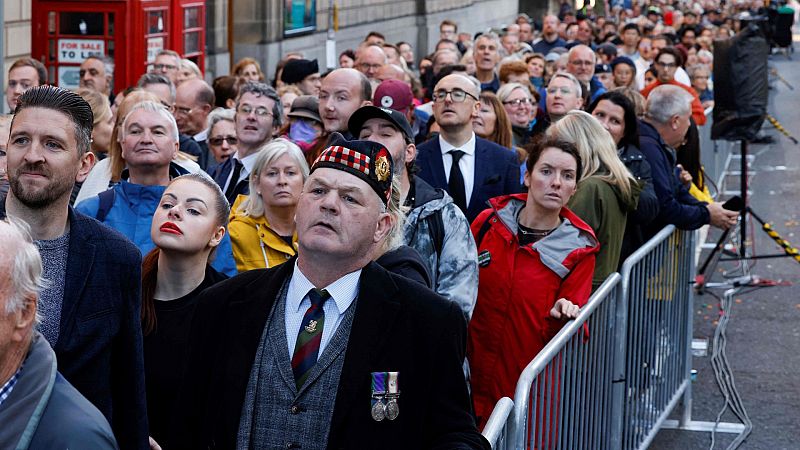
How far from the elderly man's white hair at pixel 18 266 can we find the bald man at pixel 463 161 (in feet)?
15.6

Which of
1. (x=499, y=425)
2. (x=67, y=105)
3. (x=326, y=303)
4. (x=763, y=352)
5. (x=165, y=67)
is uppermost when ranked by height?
(x=165, y=67)

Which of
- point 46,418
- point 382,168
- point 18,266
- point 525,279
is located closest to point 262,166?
point 525,279

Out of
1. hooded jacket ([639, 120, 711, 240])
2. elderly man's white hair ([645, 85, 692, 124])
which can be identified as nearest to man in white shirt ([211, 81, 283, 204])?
hooded jacket ([639, 120, 711, 240])

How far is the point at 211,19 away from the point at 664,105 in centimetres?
1420

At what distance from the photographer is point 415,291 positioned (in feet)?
12.5

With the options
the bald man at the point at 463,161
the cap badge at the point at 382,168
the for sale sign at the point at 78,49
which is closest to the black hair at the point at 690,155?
the bald man at the point at 463,161

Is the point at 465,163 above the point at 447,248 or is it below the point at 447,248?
above

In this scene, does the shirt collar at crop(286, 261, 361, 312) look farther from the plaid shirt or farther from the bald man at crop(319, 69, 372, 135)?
the bald man at crop(319, 69, 372, 135)

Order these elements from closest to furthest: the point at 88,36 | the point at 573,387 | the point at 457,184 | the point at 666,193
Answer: the point at 573,387 → the point at 457,184 → the point at 666,193 → the point at 88,36

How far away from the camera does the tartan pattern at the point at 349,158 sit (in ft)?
12.8

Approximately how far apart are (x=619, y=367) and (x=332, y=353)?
132 inches

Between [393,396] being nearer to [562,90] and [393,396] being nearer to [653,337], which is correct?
[653,337]

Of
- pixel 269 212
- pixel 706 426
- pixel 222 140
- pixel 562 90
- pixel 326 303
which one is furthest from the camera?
pixel 562 90

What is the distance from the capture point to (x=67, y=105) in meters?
4.34
